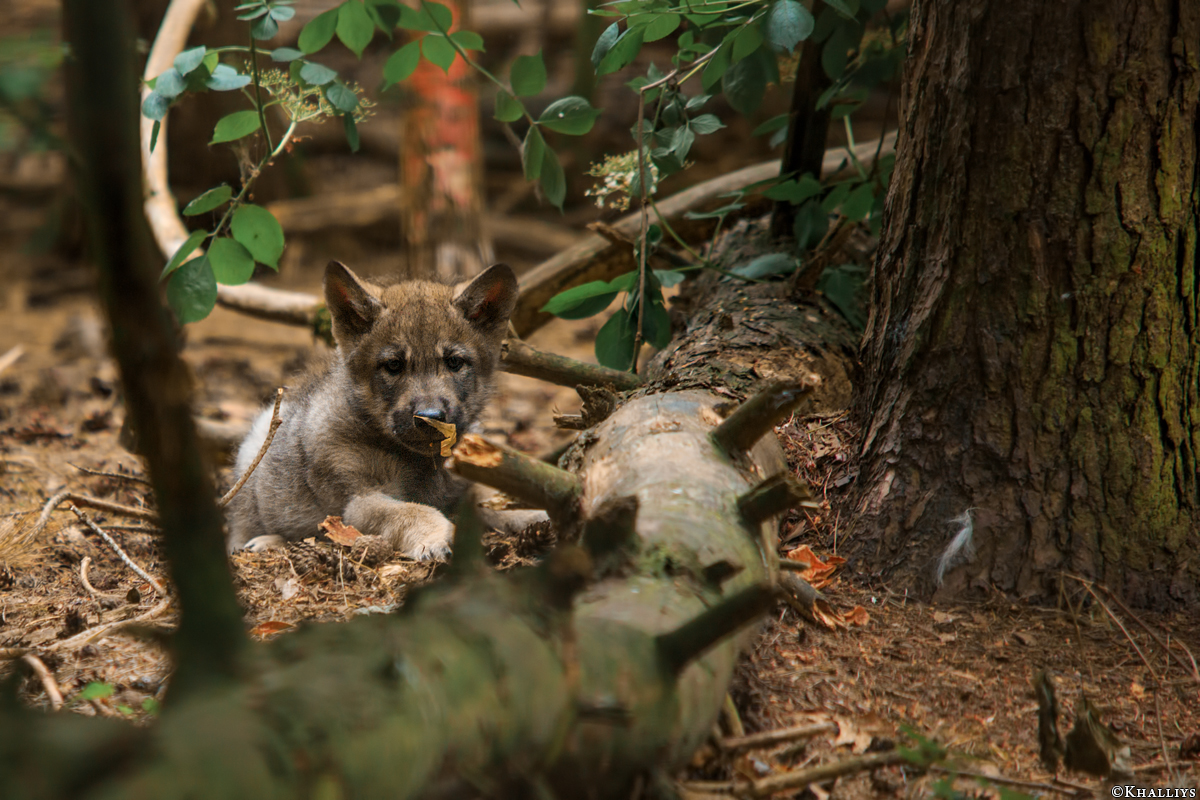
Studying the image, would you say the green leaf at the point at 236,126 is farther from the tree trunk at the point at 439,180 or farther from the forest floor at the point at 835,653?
the tree trunk at the point at 439,180

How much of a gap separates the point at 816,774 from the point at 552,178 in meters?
2.87

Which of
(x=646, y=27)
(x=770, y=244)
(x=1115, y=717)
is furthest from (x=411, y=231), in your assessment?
(x=1115, y=717)

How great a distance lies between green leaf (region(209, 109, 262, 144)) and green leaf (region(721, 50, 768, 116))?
2.07 m

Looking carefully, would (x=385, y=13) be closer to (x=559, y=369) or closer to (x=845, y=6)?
(x=559, y=369)

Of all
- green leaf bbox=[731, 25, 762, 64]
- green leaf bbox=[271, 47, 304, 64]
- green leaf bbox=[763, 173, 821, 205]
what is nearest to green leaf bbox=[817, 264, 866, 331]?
green leaf bbox=[763, 173, 821, 205]

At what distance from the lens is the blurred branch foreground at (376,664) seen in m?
1.09

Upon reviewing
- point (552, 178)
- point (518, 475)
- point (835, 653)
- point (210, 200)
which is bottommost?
point (835, 653)

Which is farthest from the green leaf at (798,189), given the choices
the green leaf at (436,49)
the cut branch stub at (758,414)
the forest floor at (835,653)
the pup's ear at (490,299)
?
the cut branch stub at (758,414)

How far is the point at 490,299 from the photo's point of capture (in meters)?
4.84

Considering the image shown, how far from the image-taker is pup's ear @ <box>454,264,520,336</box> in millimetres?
4738

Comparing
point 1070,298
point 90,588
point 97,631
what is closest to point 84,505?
point 90,588

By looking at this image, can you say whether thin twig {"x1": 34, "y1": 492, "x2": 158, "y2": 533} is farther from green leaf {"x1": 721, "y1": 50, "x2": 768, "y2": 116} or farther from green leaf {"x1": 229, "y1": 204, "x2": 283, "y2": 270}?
green leaf {"x1": 721, "y1": 50, "x2": 768, "y2": 116}

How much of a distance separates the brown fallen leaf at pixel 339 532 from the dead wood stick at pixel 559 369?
116 centimetres

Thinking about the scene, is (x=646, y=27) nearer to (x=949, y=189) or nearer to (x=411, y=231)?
(x=949, y=189)
